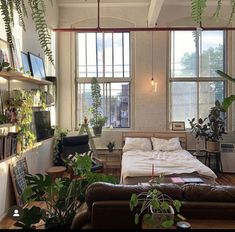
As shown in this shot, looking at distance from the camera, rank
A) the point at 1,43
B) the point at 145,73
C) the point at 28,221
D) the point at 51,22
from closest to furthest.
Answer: the point at 28,221 < the point at 1,43 < the point at 51,22 < the point at 145,73

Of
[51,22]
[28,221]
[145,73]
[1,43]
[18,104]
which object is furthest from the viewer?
[145,73]

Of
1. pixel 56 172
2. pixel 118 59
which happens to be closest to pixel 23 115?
pixel 56 172

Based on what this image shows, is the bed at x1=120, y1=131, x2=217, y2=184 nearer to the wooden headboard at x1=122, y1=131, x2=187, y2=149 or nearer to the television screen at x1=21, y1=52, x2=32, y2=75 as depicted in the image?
the wooden headboard at x1=122, y1=131, x2=187, y2=149

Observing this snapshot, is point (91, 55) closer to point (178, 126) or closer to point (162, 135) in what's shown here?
point (162, 135)

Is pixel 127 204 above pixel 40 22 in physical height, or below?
below

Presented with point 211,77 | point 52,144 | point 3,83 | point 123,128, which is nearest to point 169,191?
point 3,83

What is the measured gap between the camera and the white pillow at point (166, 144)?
672 cm

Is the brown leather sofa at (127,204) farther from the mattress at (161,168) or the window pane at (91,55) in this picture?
the window pane at (91,55)

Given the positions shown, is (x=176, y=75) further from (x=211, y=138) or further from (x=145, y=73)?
(x=211, y=138)

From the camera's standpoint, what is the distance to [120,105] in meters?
7.56

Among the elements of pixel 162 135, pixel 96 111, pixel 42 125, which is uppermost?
pixel 96 111

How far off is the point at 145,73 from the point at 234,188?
205 inches

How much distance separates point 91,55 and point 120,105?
1.51 m

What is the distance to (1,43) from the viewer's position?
4055 millimetres
